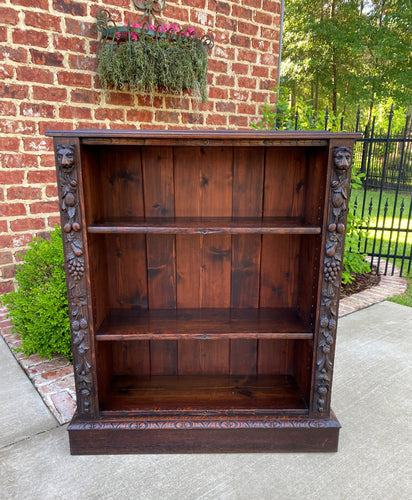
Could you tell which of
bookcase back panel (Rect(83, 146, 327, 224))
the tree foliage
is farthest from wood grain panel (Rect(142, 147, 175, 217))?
the tree foliage

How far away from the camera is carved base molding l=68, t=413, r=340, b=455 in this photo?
1606mm

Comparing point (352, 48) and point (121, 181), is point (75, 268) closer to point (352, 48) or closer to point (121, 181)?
point (121, 181)

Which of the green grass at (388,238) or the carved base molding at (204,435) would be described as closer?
the carved base molding at (204,435)

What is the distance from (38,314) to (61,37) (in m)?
2.16

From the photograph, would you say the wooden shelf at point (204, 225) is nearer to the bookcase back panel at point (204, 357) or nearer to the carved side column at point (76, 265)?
the carved side column at point (76, 265)

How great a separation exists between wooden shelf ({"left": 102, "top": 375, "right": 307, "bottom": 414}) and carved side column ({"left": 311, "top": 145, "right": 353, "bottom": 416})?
170mm

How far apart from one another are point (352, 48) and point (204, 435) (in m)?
13.6

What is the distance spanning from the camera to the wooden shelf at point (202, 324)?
1604 millimetres

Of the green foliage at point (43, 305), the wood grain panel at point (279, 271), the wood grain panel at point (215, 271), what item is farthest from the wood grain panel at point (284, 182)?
the green foliage at point (43, 305)


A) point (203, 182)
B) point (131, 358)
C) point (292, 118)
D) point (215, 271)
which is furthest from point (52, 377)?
point (292, 118)

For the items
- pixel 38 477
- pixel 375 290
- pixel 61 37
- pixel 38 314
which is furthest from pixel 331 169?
pixel 375 290

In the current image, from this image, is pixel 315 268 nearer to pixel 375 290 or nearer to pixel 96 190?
pixel 96 190

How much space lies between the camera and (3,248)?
2855 millimetres

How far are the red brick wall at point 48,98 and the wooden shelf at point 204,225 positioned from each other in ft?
5.10
